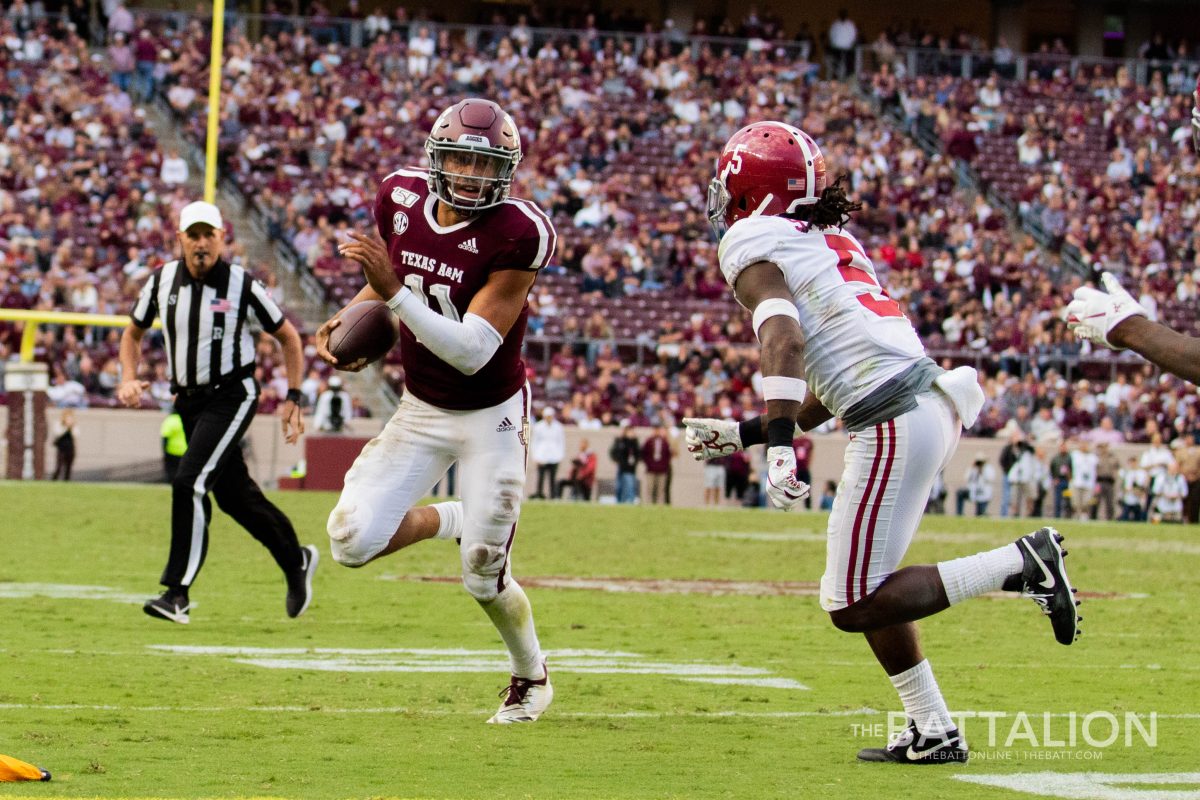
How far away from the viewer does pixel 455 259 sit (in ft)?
18.7

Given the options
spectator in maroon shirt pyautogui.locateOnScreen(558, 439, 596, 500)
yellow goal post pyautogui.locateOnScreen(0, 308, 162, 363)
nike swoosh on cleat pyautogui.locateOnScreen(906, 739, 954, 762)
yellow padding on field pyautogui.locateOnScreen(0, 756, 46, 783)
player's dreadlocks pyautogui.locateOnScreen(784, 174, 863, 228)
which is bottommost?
spectator in maroon shirt pyautogui.locateOnScreen(558, 439, 596, 500)

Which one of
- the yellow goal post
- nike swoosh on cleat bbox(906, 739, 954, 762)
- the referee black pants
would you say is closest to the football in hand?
nike swoosh on cleat bbox(906, 739, 954, 762)

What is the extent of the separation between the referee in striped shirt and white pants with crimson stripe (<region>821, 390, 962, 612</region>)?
3.77m

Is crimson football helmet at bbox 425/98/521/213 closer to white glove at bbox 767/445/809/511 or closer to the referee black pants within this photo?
white glove at bbox 767/445/809/511

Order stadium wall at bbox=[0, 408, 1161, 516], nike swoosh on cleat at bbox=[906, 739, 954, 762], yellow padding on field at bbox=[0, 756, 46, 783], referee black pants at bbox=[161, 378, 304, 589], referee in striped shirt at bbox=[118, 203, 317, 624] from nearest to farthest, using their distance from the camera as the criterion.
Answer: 1. yellow padding on field at bbox=[0, 756, 46, 783]
2. nike swoosh on cleat at bbox=[906, 739, 954, 762]
3. referee black pants at bbox=[161, 378, 304, 589]
4. referee in striped shirt at bbox=[118, 203, 317, 624]
5. stadium wall at bbox=[0, 408, 1161, 516]

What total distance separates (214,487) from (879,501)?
407 cm

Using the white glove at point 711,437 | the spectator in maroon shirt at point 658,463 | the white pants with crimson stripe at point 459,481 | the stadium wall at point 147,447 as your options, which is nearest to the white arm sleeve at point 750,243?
the white glove at point 711,437

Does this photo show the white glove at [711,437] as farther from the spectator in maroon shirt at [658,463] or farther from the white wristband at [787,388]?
the spectator in maroon shirt at [658,463]

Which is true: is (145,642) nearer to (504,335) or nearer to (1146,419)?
(504,335)

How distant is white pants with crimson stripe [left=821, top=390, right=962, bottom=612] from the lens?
501 centimetres

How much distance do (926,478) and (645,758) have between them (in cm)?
105

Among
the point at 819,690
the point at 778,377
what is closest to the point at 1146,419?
the point at 819,690

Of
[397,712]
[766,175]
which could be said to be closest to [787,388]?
[766,175]

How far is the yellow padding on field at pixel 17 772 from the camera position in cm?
431
